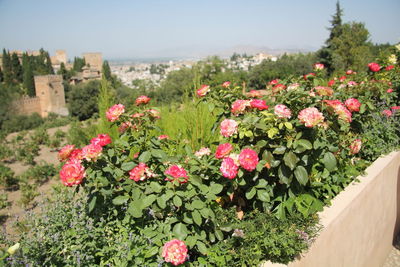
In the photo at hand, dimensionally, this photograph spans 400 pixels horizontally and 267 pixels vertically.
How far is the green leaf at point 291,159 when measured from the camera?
4.07ft

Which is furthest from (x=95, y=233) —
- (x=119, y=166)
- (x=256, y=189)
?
(x=256, y=189)

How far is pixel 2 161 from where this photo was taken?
705cm

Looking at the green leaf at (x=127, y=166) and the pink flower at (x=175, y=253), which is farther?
the green leaf at (x=127, y=166)

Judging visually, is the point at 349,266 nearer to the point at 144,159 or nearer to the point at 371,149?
the point at 371,149

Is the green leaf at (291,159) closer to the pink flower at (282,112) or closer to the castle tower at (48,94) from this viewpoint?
the pink flower at (282,112)

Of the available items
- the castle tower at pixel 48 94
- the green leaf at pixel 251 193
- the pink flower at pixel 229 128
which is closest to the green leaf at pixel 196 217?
the green leaf at pixel 251 193

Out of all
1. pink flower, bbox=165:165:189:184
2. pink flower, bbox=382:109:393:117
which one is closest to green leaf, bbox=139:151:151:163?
pink flower, bbox=165:165:189:184

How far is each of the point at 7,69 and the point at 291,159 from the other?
126 feet

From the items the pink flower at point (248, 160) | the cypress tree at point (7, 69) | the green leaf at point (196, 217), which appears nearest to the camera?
the green leaf at point (196, 217)

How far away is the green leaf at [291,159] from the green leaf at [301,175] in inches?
2.6

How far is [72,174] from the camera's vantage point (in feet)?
3.46

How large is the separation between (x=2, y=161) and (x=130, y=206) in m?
7.59

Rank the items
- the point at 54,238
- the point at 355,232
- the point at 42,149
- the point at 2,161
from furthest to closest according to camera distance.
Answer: the point at 42,149, the point at 2,161, the point at 355,232, the point at 54,238

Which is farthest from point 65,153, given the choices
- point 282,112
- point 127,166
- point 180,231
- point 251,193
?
point 282,112
